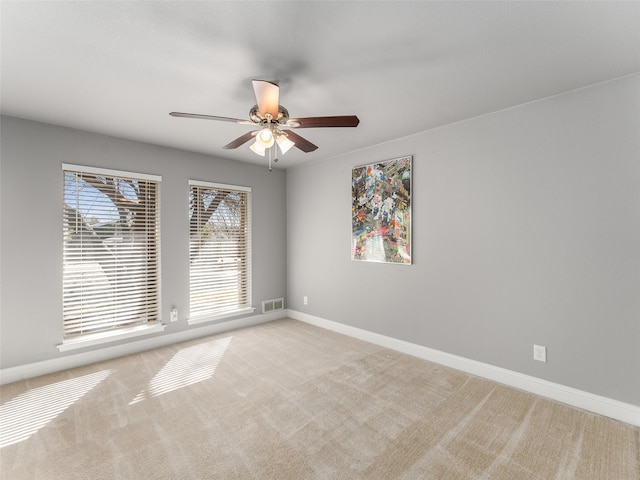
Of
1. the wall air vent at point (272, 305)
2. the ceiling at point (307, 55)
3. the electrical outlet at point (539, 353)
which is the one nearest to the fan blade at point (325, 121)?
the ceiling at point (307, 55)

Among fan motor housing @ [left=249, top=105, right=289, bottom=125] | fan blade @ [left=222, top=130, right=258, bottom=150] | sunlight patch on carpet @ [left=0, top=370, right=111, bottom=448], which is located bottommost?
sunlight patch on carpet @ [left=0, top=370, right=111, bottom=448]

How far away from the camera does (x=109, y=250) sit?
335cm

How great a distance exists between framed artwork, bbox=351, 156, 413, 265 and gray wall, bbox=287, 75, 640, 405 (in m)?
0.11

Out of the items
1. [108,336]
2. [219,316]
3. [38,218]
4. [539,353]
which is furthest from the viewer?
[219,316]

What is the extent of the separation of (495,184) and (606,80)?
3.27 feet

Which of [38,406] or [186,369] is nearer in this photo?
[38,406]

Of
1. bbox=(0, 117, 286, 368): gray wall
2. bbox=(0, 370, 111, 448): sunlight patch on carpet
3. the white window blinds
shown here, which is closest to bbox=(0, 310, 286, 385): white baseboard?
bbox=(0, 117, 286, 368): gray wall

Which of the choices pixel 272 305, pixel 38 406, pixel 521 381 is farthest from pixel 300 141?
pixel 272 305

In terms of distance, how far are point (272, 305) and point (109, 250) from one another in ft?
7.78

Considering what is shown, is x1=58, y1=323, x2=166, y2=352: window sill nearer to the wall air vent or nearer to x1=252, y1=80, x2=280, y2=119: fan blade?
the wall air vent

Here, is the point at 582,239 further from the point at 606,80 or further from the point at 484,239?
the point at 606,80

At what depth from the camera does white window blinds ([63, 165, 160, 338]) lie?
10.3 feet

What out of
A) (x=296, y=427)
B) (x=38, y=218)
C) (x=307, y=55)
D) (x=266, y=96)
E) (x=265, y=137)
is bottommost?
(x=296, y=427)

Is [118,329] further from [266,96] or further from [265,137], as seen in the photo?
[266,96]
